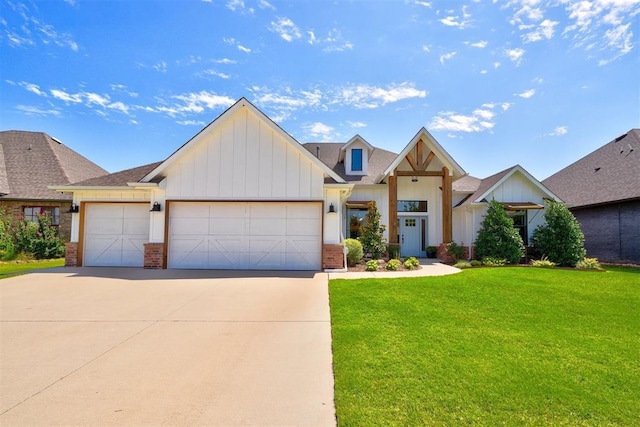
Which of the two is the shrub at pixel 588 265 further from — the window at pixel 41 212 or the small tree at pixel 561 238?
the window at pixel 41 212

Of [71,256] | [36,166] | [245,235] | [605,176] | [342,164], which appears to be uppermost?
[342,164]

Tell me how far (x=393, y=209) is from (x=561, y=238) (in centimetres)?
Answer: 715

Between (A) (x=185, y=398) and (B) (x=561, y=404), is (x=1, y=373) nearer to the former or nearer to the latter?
(A) (x=185, y=398)

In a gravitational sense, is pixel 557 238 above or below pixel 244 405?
above

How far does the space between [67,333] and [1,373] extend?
4.51ft

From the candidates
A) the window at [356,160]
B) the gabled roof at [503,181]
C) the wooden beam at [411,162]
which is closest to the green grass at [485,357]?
the gabled roof at [503,181]

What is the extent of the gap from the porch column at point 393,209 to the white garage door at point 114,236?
10663 millimetres

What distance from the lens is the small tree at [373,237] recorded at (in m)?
13.9

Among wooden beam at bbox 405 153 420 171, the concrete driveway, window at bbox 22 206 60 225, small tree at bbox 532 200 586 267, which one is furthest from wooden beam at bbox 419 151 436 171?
window at bbox 22 206 60 225

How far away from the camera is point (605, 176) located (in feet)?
59.4

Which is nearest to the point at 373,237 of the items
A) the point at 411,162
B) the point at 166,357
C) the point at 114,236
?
the point at 411,162

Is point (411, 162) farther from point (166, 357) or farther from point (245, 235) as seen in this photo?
point (166, 357)

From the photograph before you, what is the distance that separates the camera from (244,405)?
3.02 m

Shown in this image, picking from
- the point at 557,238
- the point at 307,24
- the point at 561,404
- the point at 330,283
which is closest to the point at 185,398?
the point at 561,404
